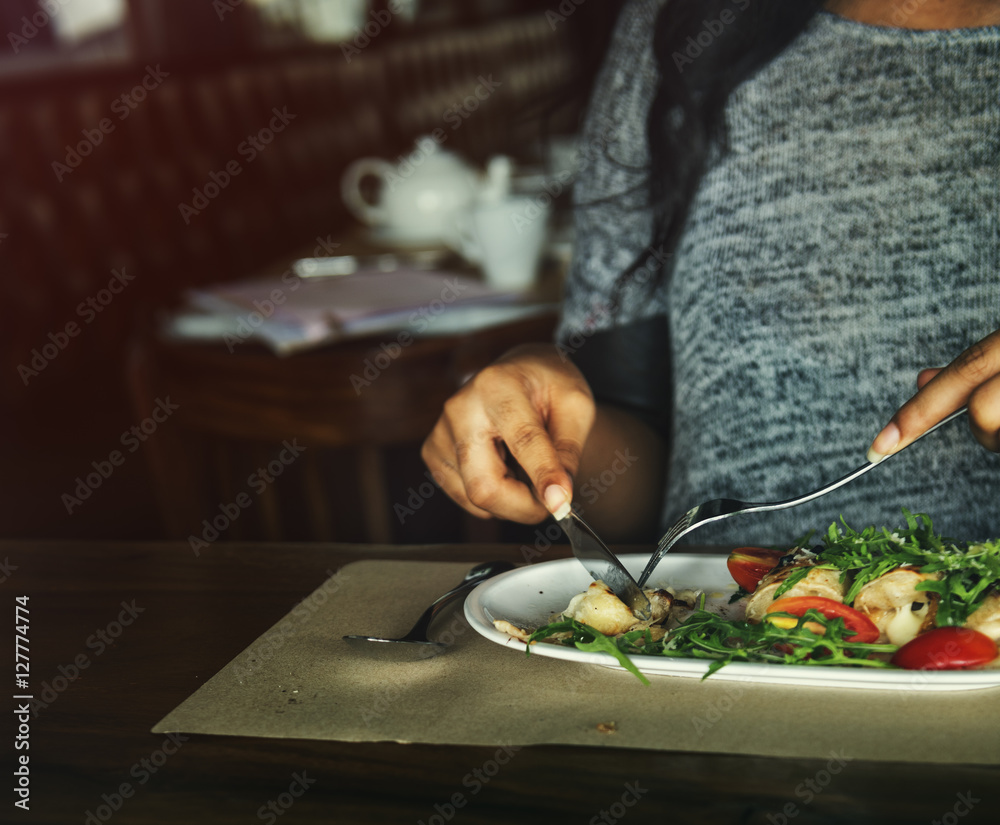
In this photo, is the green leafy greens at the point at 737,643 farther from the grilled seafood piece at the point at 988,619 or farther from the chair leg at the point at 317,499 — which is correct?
the chair leg at the point at 317,499

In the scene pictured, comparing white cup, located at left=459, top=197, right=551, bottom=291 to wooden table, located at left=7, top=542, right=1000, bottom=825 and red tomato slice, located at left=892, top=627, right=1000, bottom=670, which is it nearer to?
wooden table, located at left=7, top=542, right=1000, bottom=825

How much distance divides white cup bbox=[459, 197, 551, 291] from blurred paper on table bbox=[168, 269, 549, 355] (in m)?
0.05

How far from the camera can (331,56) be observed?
4.17 meters

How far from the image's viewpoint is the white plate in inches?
22.2

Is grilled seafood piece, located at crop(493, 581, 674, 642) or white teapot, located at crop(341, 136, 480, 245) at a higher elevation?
white teapot, located at crop(341, 136, 480, 245)

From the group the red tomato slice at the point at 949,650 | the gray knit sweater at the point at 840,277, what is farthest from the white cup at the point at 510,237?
the red tomato slice at the point at 949,650

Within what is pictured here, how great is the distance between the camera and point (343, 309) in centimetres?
163

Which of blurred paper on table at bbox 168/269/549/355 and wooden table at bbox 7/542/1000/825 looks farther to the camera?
blurred paper on table at bbox 168/269/549/355

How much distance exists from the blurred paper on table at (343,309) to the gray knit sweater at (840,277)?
546 millimetres

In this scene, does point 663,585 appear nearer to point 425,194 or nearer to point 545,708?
point 545,708

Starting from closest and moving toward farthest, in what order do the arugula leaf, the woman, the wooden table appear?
the wooden table → the arugula leaf → the woman

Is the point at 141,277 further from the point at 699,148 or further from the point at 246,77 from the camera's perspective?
the point at 699,148

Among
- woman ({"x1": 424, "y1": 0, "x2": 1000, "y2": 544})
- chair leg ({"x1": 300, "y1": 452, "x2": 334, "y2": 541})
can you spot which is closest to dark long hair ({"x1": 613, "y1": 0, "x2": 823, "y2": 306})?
woman ({"x1": 424, "y1": 0, "x2": 1000, "y2": 544})

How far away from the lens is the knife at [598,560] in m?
0.73
